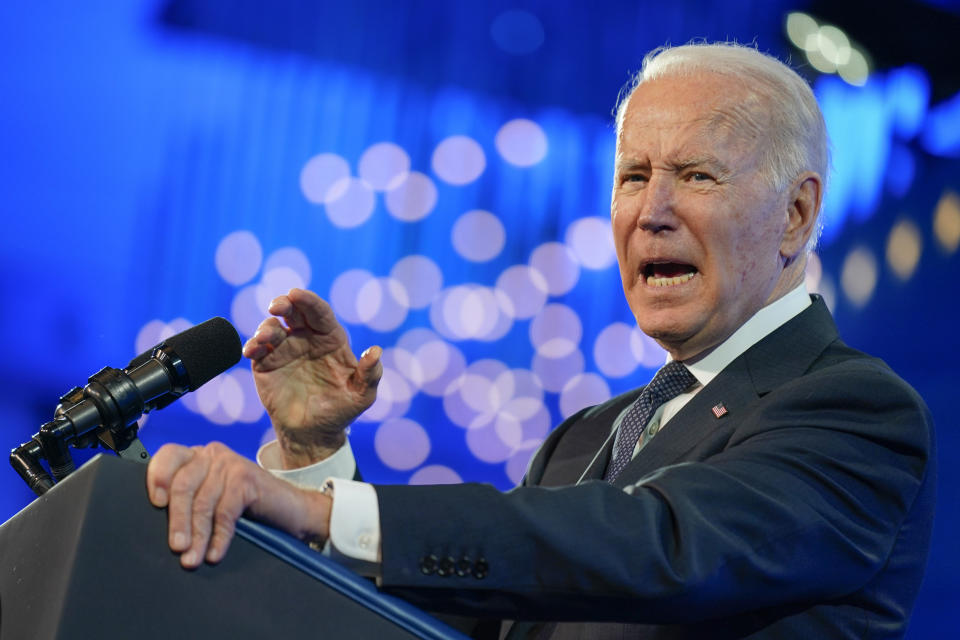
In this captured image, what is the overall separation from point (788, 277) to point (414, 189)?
2.42 metres

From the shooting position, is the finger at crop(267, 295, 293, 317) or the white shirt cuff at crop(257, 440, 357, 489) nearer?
the finger at crop(267, 295, 293, 317)

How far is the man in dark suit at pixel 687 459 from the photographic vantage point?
34.2 inches

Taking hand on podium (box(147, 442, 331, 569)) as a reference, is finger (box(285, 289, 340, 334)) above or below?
above

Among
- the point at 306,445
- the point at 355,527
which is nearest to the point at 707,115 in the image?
the point at 306,445

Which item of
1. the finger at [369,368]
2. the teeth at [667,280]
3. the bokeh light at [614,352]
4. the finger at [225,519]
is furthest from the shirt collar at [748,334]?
the bokeh light at [614,352]

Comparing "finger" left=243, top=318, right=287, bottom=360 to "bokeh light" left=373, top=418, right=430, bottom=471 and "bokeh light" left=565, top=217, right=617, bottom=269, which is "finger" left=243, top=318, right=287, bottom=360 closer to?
"bokeh light" left=373, top=418, right=430, bottom=471

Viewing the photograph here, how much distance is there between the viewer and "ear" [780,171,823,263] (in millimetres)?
1573

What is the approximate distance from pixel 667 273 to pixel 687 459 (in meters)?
0.41

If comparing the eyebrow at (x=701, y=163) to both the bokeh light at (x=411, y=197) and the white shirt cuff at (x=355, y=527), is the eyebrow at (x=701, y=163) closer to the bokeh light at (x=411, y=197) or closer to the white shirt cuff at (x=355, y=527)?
the white shirt cuff at (x=355, y=527)

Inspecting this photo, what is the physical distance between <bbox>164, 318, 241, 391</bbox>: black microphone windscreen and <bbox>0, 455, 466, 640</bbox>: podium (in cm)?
29

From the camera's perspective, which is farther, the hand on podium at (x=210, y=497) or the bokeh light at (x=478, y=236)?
the bokeh light at (x=478, y=236)

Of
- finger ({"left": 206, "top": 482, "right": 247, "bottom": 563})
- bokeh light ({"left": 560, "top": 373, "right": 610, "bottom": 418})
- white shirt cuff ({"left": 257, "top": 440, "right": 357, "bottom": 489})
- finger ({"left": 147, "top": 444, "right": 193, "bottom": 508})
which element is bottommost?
bokeh light ({"left": 560, "top": 373, "right": 610, "bottom": 418})

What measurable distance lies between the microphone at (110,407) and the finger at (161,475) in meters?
0.26

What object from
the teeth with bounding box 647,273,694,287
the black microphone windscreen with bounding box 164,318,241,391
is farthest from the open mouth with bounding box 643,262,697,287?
the black microphone windscreen with bounding box 164,318,241,391
